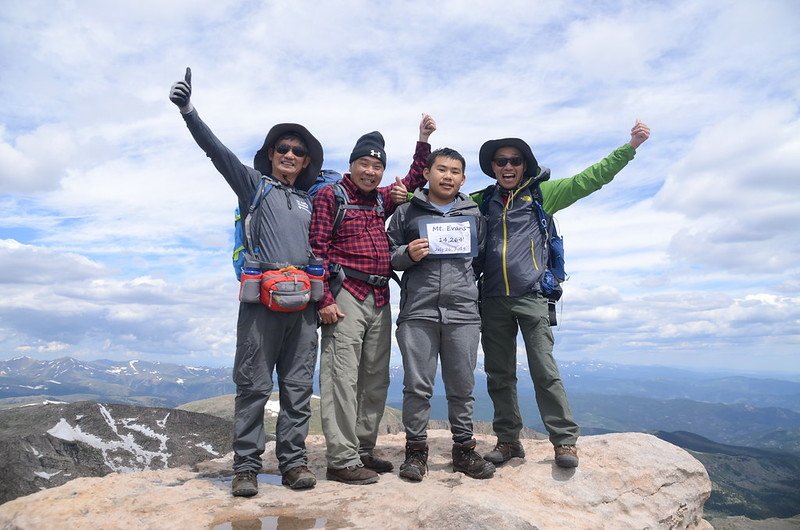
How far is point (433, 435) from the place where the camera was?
33.6 feet

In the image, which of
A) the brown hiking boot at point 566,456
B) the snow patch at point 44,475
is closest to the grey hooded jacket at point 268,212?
the brown hiking boot at point 566,456

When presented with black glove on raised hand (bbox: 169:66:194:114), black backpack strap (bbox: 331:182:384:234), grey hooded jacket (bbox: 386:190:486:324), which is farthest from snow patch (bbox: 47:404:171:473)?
black glove on raised hand (bbox: 169:66:194:114)

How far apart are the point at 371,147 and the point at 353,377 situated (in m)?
3.27

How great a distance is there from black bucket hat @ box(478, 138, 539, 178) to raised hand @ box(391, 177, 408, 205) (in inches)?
57.0

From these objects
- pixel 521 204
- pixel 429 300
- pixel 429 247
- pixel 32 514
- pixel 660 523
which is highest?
pixel 521 204

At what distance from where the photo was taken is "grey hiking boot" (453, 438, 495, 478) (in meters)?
6.88

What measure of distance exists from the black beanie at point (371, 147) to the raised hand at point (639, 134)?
375 cm

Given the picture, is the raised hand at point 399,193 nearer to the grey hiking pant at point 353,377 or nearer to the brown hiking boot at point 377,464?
the grey hiking pant at point 353,377

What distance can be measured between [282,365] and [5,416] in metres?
10.1

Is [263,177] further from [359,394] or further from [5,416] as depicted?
[5,416]

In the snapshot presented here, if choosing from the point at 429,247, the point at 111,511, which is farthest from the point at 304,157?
the point at 111,511

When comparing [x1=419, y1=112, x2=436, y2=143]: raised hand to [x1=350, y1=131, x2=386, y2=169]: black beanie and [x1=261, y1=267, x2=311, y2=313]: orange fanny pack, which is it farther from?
[x1=261, y1=267, x2=311, y2=313]: orange fanny pack

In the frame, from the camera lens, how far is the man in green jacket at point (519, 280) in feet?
23.1

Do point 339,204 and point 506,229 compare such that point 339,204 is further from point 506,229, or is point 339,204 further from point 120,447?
point 120,447
